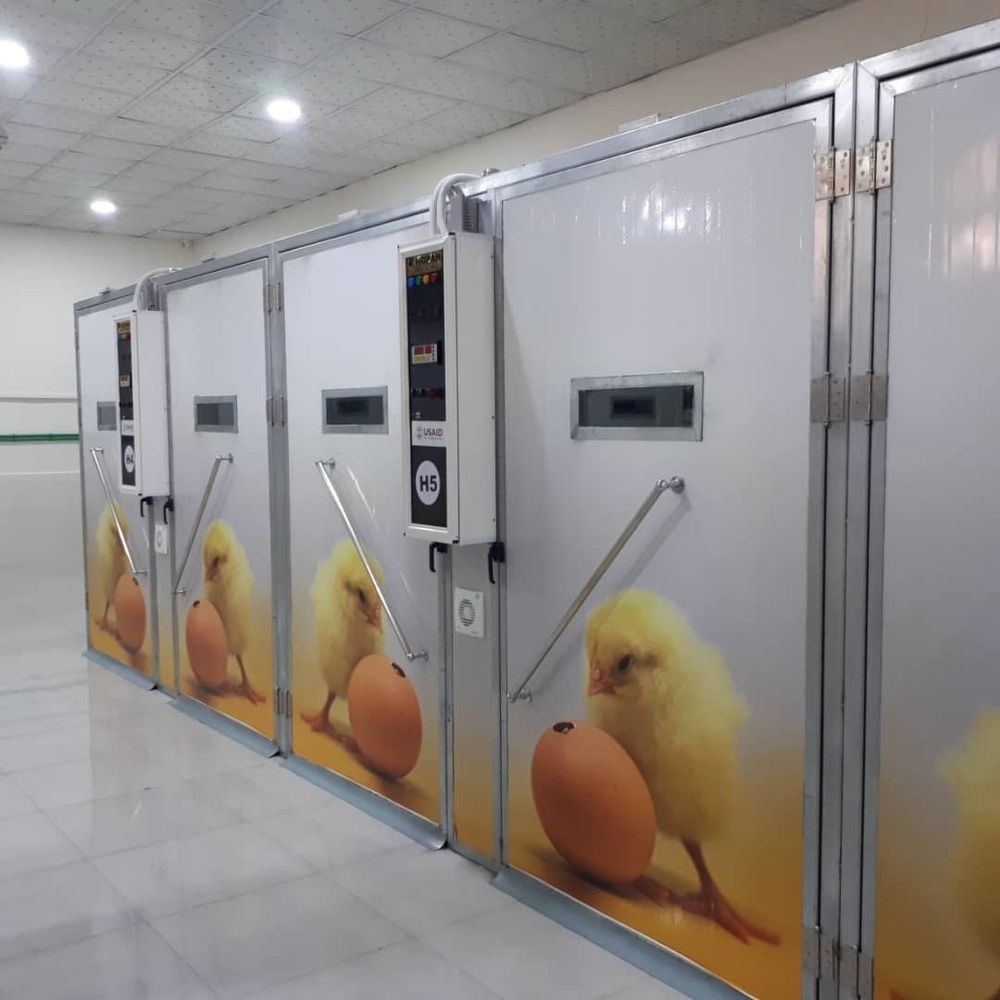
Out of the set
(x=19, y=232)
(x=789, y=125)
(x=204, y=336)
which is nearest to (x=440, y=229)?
(x=789, y=125)

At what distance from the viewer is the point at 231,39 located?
4.51 m

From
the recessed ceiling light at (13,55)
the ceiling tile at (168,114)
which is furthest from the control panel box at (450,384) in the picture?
the ceiling tile at (168,114)

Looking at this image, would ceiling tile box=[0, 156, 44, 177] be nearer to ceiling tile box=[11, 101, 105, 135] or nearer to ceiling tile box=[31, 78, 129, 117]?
ceiling tile box=[11, 101, 105, 135]

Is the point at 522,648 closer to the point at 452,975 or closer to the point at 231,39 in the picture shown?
the point at 452,975

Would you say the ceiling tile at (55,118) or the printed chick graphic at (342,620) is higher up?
the ceiling tile at (55,118)

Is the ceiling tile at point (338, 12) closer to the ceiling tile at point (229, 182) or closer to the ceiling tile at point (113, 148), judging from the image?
the ceiling tile at point (113, 148)

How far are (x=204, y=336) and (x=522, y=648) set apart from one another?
8.29 feet

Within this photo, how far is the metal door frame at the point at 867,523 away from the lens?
81.6 inches

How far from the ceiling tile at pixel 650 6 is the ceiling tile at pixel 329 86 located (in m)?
1.49

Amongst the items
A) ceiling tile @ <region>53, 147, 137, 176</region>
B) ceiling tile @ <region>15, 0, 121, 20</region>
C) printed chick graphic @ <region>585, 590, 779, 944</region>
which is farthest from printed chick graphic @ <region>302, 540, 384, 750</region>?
ceiling tile @ <region>53, 147, 137, 176</region>

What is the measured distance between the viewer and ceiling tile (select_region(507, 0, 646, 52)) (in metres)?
4.21

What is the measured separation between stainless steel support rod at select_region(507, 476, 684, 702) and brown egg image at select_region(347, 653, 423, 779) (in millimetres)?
634

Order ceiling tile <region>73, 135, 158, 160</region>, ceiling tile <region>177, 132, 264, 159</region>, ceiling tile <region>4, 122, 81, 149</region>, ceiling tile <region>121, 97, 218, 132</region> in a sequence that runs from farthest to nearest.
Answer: ceiling tile <region>73, 135, 158, 160</region> → ceiling tile <region>177, 132, 264, 159</region> → ceiling tile <region>4, 122, 81, 149</region> → ceiling tile <region>121, 97, 218, 132</region>

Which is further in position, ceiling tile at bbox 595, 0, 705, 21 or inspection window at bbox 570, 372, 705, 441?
ceiling tile at bbox 595, 0, 705, 21
